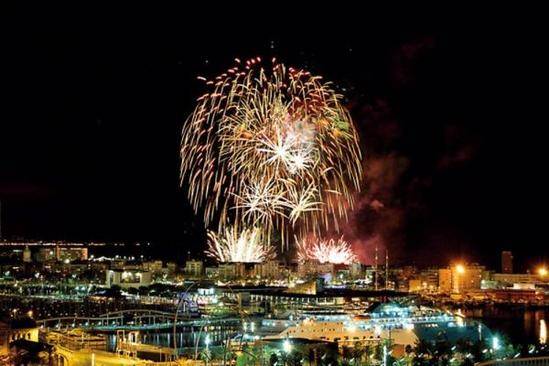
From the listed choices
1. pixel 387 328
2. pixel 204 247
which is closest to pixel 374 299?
pixel 387 328

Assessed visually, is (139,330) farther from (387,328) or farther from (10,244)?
(10,244)

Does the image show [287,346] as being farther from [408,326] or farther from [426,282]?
[426,282]

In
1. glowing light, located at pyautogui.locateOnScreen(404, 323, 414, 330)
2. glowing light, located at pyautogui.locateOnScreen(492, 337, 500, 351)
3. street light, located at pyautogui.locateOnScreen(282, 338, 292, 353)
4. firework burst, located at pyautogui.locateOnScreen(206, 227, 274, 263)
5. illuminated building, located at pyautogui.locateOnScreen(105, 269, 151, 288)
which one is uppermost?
firework burst, located at pyautogui.locateOnScreen(206, 227, 274, 263)

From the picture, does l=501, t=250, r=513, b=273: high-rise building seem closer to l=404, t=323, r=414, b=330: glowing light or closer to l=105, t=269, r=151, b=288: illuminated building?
l=105, t=269, r=151, b=288: illuminated building

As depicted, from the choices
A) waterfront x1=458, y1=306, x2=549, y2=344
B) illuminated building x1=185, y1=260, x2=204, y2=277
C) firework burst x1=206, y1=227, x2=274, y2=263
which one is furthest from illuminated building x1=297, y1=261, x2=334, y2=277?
firework burst x1=206, y1=227, x2=274, y2=263

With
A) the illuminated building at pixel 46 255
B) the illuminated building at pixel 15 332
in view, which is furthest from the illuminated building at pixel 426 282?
the illuminated building at pixel 15 332

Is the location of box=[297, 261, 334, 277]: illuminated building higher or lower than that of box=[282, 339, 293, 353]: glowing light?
→ higher

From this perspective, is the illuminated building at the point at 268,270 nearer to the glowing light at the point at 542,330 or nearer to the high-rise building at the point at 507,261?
the glowing light at the point at 542,330
